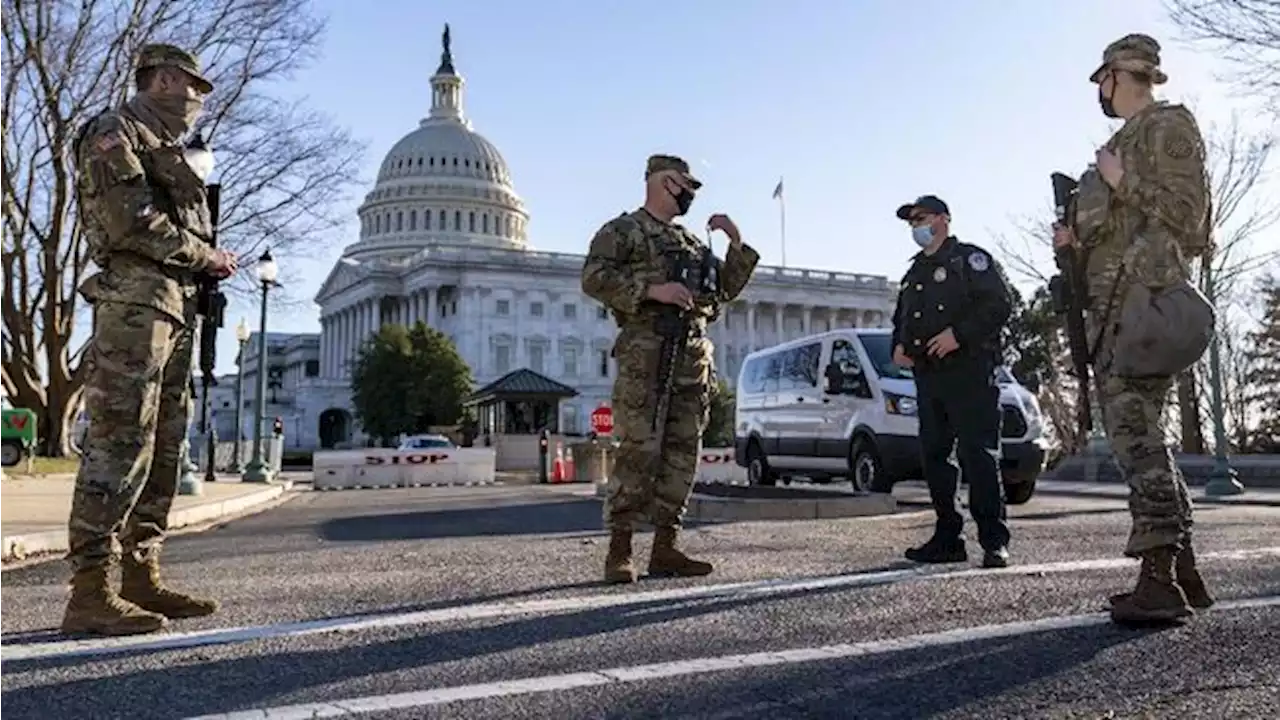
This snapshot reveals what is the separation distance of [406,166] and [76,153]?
384 feet

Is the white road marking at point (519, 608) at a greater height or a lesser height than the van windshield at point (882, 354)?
lesser

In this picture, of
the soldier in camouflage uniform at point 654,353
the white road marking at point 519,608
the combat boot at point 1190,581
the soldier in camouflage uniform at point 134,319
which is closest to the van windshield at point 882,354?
the white road marking at point 519,608

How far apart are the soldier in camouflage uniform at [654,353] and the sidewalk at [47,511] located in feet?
12.0

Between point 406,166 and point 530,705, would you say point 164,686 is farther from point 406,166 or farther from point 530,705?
point 406,166

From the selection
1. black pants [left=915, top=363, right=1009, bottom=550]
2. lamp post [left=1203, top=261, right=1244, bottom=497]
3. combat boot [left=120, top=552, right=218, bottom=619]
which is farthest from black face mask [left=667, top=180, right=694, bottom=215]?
lamp post [left=1203, top=261, right=1244, bottom=497]

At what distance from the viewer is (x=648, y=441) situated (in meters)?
5.39

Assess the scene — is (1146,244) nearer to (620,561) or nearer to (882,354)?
(620,561)

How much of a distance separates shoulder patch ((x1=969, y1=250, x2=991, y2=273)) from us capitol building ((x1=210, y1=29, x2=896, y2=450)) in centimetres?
8206

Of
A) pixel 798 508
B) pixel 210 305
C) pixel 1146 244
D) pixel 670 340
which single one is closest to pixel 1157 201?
pixel 1146 244

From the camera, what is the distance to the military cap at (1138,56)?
432cm

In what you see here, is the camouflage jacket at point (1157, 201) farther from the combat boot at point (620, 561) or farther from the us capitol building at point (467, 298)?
the us capitol building at point (467, 298)

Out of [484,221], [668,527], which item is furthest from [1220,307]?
[484,221]

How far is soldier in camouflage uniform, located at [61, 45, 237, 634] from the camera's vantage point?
13.9 feet

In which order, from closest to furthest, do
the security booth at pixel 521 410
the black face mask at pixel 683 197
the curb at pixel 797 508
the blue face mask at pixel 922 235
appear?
1. the black face mask at pixel 683 197
2. the blue face mask at pixel 922 235
3. the curb at pixel 797 508
4. the security booth at pixel 521 410
